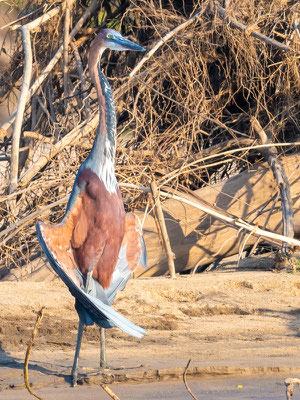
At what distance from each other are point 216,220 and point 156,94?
131cm

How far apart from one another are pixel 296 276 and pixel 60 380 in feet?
8.66

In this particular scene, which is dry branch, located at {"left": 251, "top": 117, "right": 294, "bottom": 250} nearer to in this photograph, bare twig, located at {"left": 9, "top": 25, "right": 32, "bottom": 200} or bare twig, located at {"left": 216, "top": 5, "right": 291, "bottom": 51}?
bare twig, located at {"left": 216, "top": 5, "right": 291, "bottom": 51}

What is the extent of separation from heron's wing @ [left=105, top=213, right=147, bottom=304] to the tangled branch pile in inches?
→ 64.3

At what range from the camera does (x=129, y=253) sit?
441 centimetres

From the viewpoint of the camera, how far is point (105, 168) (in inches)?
166

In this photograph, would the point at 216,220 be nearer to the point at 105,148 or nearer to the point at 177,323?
the point at 177,323

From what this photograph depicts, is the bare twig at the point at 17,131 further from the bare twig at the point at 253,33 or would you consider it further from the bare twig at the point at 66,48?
the bare twig at the point at 253,33

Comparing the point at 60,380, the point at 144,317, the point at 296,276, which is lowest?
the point at 296,276

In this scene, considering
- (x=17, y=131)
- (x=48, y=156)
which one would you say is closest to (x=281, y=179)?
(x=48, y=156)

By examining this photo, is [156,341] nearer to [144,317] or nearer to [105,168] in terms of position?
[144,317]

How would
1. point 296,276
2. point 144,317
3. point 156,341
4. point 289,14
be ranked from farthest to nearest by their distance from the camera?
point 289,14
point 296,276
point 144,317
point 156,341

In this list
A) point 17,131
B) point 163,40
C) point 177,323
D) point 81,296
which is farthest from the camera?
point 163,40

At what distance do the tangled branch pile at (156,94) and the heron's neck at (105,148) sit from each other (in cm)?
174

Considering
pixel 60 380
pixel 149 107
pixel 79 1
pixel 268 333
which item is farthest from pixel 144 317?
pixel 79 1
